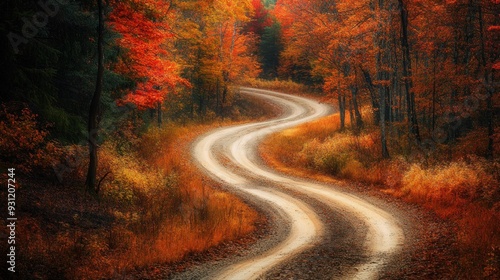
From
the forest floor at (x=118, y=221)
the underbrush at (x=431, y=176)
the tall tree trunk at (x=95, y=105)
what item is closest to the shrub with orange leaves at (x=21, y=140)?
the forest floor at (x=118, y=221)

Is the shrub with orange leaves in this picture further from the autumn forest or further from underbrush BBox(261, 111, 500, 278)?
underbrush BBox(261, 111, 500, 278)

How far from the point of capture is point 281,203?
16.0 meters

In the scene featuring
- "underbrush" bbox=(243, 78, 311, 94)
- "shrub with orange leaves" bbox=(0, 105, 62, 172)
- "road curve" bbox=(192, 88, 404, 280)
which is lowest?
"road curve" bbox=(192, 88, 404, 280)

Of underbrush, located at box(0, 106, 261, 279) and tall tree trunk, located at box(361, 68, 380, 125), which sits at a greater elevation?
tall tree trunk, located at box(361, 68, 380, 125)

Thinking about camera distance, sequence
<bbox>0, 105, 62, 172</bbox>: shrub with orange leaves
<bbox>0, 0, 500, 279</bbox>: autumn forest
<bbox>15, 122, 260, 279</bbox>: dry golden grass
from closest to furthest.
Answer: <bbox>15, 122, 260, 279</bbox>: dry golden grass
<bbox>0, 0, 500, 279</bbox>: autumn forest
<bbox>0, 105, 62, 172</bbox>: shrub with orange leaves

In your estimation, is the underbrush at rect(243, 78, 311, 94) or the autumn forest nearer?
the autumn forest

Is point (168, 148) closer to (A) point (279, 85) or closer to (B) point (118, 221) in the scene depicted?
(B) point (118, 221)

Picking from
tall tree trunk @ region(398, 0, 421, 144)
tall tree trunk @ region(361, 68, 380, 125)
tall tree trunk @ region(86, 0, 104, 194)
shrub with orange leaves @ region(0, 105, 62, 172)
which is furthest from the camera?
tall tree trunk @ region(361, 68, 380, 125)

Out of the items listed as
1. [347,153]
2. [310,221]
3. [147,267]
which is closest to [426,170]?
[347,153]

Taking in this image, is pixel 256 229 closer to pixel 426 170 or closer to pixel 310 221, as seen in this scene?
pixel 310 221

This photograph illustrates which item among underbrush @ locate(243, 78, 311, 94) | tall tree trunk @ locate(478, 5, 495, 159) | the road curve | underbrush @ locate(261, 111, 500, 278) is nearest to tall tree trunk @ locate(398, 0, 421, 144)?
underbrush @ locate(261, 111, 500, 278)

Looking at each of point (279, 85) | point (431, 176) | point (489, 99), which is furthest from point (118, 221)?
point (279, 85)

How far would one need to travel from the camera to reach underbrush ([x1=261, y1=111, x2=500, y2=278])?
32.2 feet

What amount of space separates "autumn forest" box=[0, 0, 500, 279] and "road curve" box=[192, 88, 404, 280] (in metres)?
0.90
